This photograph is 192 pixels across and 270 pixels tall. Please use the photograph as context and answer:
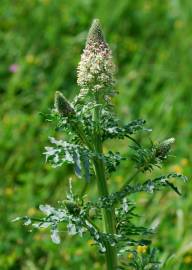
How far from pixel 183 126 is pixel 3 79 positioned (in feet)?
4.48

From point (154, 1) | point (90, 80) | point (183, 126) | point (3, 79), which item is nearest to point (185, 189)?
point (183, 126)

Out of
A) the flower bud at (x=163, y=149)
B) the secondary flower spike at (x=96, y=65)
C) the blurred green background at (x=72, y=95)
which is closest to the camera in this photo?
the secondary flower spike at (x=96, y=65)

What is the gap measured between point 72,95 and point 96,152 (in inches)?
100

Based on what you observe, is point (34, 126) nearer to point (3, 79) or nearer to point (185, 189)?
point (3, 79)

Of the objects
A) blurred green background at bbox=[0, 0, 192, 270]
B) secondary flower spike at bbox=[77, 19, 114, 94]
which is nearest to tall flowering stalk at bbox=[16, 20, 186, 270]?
secondary flower spike at bbox=[77, 19, 114, 94]

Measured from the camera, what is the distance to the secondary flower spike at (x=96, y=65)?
182 cm

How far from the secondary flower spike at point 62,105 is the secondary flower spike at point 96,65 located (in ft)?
0.25

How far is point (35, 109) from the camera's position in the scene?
4.35 metres

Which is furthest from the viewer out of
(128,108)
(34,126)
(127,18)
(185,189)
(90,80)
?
(127,18)

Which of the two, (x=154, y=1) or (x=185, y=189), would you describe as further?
(x=154, y=1)

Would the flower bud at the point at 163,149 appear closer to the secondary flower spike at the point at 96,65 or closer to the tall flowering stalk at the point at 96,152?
the tall flowering stalk at the point at 96,152

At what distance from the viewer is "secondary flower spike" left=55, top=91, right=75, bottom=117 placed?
5.99 ft

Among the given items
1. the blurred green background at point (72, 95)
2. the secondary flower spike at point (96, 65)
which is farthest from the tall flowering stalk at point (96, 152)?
the blurred green background at point (72, 95)

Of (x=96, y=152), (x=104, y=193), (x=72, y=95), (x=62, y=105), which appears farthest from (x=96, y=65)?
(x=72, y=95)
